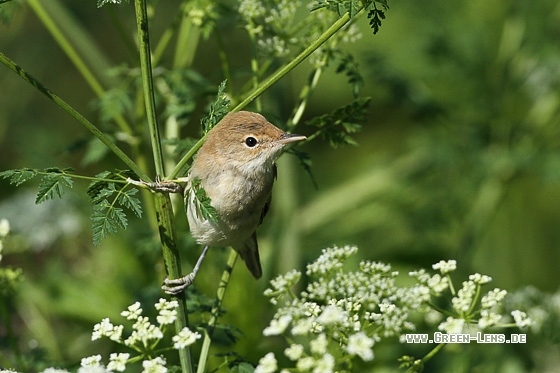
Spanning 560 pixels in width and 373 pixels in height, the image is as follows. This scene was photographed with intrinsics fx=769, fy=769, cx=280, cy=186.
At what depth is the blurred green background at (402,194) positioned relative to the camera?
11.0 ft

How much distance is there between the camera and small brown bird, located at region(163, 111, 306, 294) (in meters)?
2.46

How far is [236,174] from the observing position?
2.56 metres

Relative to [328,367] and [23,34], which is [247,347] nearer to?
[328,367]

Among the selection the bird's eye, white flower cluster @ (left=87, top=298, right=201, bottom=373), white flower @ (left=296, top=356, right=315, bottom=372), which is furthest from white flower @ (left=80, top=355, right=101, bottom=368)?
the bird's eye

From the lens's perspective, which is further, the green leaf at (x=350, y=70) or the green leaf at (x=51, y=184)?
the green leaf at (x=350, y=70)

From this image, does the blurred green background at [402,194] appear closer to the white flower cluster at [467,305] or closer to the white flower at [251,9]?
the white flower at [251,9]

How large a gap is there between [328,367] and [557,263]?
12.2ft

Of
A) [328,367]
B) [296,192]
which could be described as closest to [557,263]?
[296,192]

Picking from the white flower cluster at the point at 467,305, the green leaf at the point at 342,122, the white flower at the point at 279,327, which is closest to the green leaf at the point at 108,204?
the white flower at the point at 279,327

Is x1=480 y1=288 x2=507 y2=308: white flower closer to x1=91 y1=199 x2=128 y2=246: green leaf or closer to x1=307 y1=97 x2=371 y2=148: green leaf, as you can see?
x1=307 y1=97 x2=371 y2=148: green leaf

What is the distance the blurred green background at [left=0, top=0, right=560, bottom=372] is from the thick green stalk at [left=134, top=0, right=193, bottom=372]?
688 millimetres

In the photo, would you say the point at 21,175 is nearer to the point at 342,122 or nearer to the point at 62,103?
the point at 62,103

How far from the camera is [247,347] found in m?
3.05

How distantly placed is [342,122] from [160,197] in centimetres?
61
